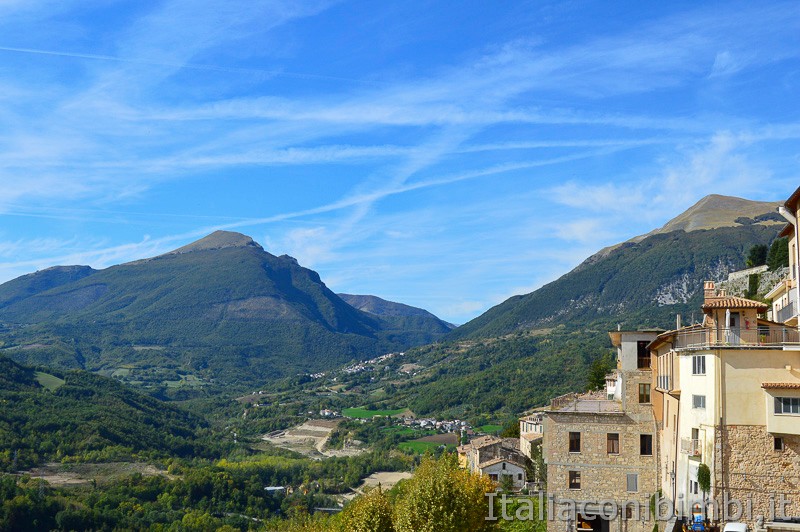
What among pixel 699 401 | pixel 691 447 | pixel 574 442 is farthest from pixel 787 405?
pixel 574 442

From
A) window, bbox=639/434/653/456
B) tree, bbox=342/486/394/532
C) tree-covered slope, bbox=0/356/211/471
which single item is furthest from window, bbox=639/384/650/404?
tree-covered slope, bbox=0/356/211/471

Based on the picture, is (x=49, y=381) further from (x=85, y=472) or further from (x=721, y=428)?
(x=721, y=428)

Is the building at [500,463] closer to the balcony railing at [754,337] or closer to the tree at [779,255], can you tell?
the tree at [779,255]

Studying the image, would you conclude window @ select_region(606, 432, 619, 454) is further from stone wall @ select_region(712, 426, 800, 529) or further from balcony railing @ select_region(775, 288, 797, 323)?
balcony railing @ select_region(775, 288, 797, 323)

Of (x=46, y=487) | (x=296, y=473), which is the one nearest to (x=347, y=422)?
(x=296, y=473)

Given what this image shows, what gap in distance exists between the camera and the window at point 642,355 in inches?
1421

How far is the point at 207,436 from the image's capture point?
7249 inches

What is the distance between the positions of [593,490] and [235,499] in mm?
96679

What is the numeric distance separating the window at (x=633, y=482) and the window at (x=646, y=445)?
104cm

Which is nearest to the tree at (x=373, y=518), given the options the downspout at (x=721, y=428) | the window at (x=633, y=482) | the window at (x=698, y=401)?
the window at (x=633, y=482)

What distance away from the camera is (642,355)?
36.3 m

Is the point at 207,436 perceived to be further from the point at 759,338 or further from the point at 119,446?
the point at 759,338

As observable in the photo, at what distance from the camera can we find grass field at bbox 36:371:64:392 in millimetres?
174250

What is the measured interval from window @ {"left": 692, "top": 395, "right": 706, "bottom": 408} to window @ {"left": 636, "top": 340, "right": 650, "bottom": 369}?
922 centimetres
